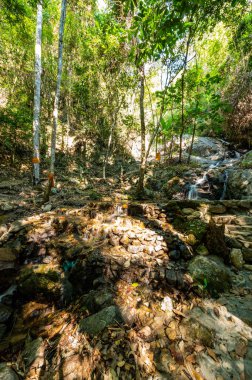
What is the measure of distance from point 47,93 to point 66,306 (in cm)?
1369

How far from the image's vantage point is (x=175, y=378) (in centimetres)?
173

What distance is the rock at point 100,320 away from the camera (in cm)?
222

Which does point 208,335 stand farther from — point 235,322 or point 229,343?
point 235,322

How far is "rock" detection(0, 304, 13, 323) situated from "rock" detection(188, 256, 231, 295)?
3112mm

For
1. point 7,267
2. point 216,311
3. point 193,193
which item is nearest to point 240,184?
point 193,193

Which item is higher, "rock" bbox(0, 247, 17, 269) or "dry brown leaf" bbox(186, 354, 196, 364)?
"rock" bbox(0, 247, 17, 269)

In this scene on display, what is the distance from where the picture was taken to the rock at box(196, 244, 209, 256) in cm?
347

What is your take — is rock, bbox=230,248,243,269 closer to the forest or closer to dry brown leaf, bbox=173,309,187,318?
the forest

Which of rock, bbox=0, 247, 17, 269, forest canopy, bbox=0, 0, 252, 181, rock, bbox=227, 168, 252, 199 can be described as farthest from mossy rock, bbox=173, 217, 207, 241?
forest canopy, bbox=0, 0, 252, 181

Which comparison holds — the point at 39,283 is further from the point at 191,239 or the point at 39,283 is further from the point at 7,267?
the point at 191,239

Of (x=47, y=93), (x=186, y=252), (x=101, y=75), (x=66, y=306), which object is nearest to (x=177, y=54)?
(x=101, y=75)

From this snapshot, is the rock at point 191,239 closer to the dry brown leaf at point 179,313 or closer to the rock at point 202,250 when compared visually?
the rock at point 202,250

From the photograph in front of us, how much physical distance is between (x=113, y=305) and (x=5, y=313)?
1.88 meters

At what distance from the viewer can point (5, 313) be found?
2893 mm
